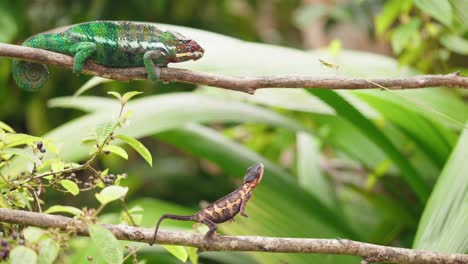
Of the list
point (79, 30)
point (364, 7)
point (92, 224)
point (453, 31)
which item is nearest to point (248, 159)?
point (453, 31)

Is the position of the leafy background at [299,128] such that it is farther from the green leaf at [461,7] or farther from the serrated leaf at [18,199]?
the serrated leaf at [18,199]

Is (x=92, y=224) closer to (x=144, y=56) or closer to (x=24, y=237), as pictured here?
(x=24, y=237)

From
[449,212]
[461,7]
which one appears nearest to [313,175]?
[449,212]

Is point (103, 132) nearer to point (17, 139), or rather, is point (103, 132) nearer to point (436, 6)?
point (17, 139)

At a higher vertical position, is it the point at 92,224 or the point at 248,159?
the point at 92,224

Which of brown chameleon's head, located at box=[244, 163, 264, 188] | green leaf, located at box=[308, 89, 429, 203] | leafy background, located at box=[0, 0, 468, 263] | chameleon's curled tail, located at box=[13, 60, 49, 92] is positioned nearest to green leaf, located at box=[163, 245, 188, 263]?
leafy background, located at box=[0, 0, 468, 263]

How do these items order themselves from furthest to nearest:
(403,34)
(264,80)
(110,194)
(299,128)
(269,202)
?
(299,128) → (403,34) → (269,202) → (264,80) → (110,194)
